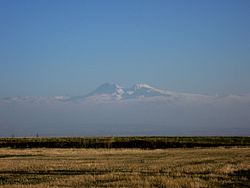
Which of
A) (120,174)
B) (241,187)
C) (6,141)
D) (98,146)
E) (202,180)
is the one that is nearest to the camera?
(241,187)

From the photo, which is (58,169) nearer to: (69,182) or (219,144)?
(69,182)

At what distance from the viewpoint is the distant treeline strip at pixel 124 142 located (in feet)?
232

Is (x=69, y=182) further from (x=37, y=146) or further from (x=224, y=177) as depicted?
(x=37, y=146)

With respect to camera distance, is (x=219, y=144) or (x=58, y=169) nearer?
(x=58, y=169)

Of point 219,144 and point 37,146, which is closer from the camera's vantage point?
point 219,144

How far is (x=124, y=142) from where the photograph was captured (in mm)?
76000

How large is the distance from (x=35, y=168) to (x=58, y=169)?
2067 millimetres

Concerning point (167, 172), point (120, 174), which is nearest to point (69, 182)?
point (120, 174)

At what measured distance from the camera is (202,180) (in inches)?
935

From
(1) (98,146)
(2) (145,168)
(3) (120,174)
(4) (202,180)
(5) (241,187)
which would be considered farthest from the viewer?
(1) (98,146)

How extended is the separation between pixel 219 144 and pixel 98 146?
18246mm

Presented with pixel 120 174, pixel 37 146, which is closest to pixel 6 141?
pixel 37 146

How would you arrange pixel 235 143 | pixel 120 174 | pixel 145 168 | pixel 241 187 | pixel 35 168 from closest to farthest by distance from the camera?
pixel 241 187
pixel 120 174
pixel 145 168
pixel 35 168
pixel 235 143

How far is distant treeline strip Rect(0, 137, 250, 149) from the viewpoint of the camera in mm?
70750
